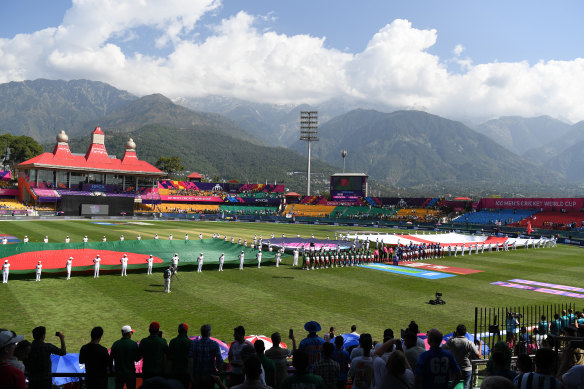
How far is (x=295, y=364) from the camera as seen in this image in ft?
18.2

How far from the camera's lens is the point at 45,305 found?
1791 centimetres

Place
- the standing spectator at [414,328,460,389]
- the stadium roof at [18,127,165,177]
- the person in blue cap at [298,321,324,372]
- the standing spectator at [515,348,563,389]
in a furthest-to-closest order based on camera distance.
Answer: the stadium roof at [18,127,165,177]
the person in blue cap at [298,321,324,372]
the standing spectator at [414,328,460,389]
the standing spectator at [515,348,563,389]

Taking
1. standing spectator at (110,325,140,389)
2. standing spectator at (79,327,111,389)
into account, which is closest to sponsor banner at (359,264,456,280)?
standing spectator at (110,325,140,389)

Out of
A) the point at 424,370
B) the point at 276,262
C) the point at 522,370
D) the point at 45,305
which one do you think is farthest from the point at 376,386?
the point at 276,262

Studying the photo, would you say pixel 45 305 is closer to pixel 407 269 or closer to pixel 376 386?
pixel 376 386

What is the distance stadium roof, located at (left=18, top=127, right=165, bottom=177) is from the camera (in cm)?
8469

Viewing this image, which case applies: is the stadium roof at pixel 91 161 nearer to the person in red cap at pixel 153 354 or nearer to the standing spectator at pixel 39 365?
the standing spectator at pixel 39 365

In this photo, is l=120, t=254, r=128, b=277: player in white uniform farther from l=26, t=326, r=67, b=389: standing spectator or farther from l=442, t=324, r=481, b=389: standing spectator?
l=442, t=324, r=481, b=389: standing spectator

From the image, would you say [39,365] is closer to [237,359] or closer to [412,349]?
[237,359]

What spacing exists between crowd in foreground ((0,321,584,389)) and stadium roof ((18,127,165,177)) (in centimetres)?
8737

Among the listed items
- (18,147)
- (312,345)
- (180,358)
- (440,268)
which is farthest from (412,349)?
(18,147)

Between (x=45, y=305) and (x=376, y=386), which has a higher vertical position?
(x=376, y=386)

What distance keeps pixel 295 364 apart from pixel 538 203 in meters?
81.8

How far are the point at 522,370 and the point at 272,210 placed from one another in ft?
317
